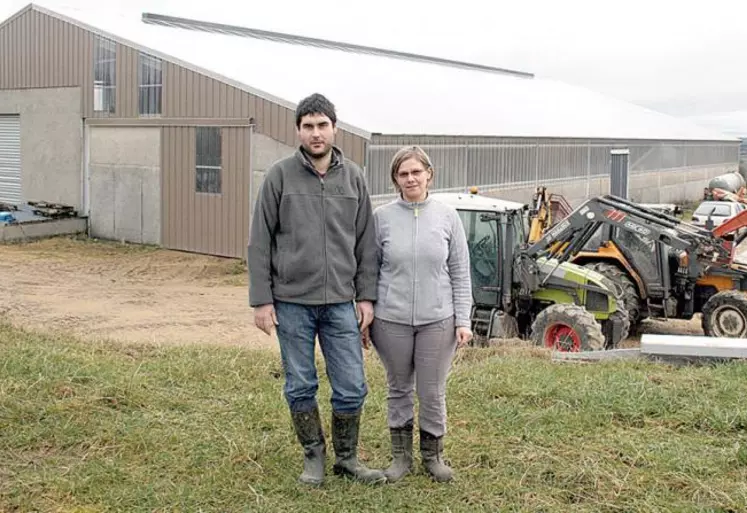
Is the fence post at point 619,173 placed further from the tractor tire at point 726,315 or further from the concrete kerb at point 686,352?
the concrete kerb at point 686,352

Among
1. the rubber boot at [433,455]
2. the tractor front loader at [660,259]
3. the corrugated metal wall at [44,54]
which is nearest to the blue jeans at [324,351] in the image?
the rubber boot at [433,455]

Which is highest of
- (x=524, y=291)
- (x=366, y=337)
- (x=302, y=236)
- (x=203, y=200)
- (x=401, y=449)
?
(x=203, y=200)

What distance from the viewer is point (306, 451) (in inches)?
183

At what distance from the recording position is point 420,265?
15.0 ft

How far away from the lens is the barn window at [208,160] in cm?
1859

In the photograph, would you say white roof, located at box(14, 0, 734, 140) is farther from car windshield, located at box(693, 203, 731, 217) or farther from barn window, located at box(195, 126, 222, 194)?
car windshield, located at box(693, 203, 731, 217)

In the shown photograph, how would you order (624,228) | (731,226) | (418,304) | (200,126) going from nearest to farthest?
(418,304), (624,228), (731,226), (200,126)

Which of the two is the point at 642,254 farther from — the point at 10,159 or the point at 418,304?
the point at 10,159

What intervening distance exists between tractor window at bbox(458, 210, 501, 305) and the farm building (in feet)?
21.1

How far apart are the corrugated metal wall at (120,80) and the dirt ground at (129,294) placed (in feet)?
9.77

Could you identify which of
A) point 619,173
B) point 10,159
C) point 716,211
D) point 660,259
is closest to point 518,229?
point 660,259

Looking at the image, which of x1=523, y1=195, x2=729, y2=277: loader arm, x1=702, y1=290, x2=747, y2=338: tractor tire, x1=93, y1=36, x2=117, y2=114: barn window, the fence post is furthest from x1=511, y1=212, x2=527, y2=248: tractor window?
the fence post

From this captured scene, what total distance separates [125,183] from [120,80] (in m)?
2.32

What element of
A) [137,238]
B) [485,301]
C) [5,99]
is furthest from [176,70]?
[485,301]
